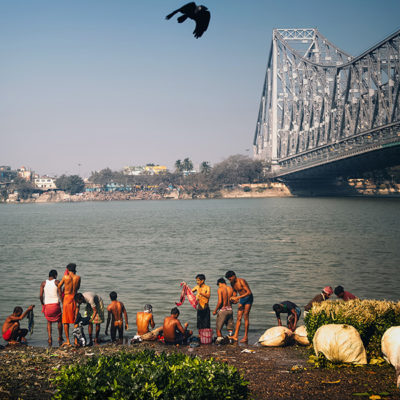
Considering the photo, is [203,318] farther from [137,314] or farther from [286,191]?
[286,191]

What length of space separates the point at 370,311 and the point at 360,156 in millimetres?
65088

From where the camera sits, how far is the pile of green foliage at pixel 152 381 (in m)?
6.16

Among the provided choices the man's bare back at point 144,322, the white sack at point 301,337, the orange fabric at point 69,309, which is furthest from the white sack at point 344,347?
the orange fabric at point 69,309

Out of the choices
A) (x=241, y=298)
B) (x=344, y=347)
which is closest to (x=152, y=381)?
(x=344, y=347)

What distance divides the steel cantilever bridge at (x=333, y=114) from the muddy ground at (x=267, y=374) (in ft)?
183

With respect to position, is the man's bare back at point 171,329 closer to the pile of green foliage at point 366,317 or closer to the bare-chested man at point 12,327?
the pile of green foliage at point 366,317

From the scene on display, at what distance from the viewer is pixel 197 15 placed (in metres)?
5.11

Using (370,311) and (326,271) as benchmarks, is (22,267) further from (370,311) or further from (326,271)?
(370,311)

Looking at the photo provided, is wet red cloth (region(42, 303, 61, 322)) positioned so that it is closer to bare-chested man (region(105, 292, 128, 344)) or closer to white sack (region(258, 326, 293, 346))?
bare-chested man (region(105, 292, 128, 344))

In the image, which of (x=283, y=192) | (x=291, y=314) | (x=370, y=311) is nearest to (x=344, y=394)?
(x=370, y=311)

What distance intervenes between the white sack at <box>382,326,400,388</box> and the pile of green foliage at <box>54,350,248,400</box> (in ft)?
8.22

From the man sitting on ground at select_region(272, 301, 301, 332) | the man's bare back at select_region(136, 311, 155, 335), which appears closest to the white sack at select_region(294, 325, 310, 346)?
the man sitting on ground at select_region(272, 301, 301, 332)

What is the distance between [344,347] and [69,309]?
6050mm

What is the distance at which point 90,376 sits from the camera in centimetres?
649
